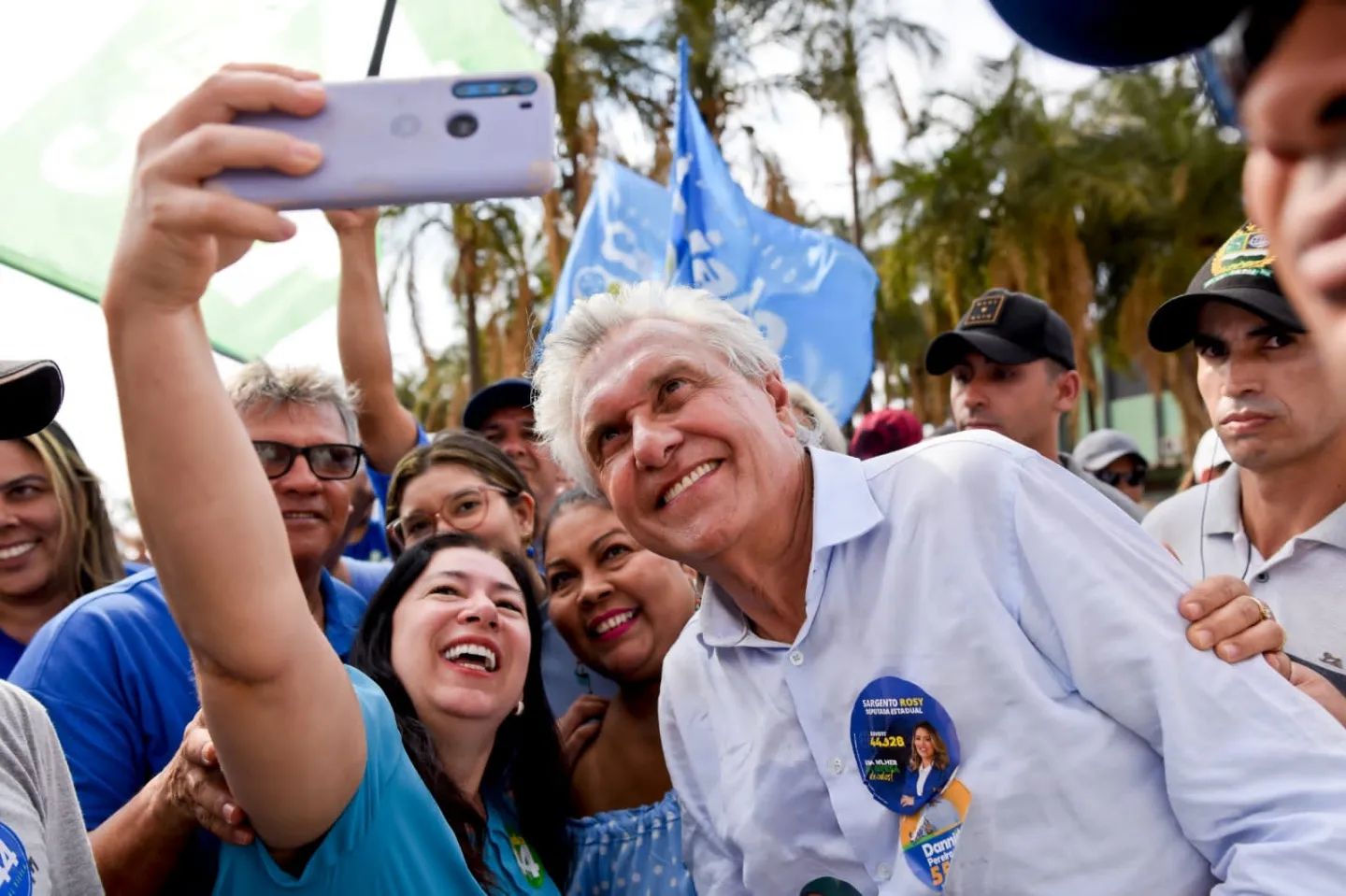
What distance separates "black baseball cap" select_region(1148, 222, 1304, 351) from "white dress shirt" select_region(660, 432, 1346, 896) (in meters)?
0.91

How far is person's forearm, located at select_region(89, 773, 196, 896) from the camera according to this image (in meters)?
2.04

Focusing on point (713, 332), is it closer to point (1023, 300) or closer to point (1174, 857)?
point (1174, 857)

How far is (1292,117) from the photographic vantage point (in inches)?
21.7

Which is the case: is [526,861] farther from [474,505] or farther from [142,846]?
[474,505]

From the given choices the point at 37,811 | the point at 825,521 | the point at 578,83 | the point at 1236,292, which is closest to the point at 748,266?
the point at 1236,292

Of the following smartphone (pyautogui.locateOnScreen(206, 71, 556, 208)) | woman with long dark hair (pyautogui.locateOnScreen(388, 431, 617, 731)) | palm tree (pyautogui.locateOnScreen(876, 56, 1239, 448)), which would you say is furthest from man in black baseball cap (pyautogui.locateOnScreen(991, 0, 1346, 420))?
palm tree (pyautogui.locateOnScreen(876, 56, 1239, 448))

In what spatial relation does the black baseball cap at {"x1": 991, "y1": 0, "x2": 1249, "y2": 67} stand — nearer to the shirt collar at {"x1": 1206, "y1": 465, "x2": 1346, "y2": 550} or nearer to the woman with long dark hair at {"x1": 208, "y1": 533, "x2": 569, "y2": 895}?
the woman with long dark hair at {"x1": 208, "y1": 533, "x2": 569, "y2": 895}

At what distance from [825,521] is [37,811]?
137 cm

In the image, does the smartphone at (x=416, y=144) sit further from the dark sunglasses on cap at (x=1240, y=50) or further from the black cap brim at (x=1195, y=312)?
the black cap brim at (x=1195, y=312)

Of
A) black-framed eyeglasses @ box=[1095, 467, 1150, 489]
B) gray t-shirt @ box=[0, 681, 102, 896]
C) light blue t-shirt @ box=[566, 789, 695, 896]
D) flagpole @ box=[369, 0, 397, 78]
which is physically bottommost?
black-framed eyeglasses @ box=[1095, 467, 1150, 489]

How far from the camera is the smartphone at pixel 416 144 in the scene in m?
1.22

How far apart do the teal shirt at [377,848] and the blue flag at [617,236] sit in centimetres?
425

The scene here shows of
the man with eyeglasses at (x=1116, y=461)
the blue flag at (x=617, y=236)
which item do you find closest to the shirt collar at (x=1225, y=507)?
the blue flag at (x=617, y=236)

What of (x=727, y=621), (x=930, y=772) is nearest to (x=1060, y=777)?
(x=930, y=772)
